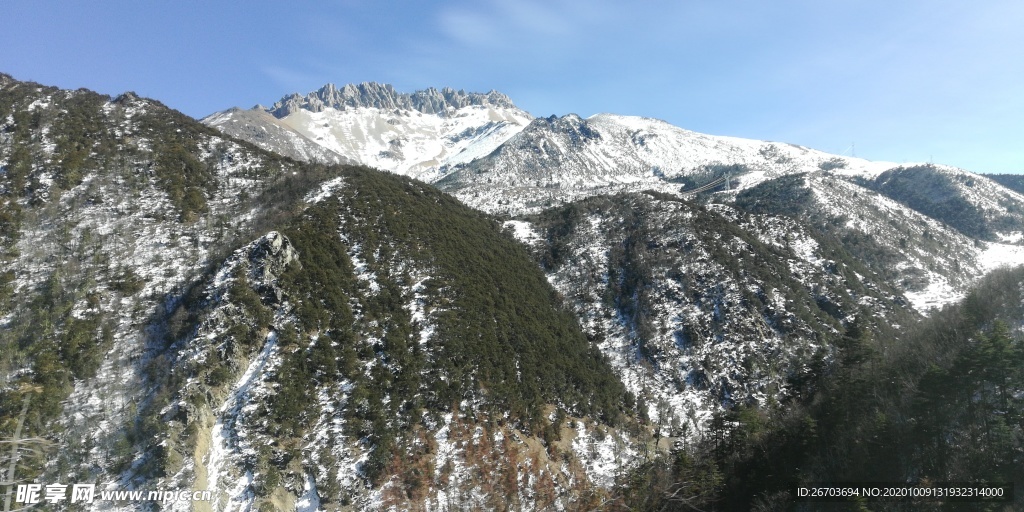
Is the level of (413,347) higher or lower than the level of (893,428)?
higher

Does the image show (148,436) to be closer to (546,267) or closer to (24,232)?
(24,232)

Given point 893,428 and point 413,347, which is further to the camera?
point 413,347

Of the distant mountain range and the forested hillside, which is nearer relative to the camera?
the forested hillside

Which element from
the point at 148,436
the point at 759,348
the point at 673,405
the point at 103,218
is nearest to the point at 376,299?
the point at 148,436

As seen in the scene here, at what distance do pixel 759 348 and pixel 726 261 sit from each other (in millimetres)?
15642

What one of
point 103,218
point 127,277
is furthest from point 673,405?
point 103,218

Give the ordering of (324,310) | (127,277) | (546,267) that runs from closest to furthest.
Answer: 1. (127,277)
2. (324,310)
3. (546,267)

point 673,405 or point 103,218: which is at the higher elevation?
point 103,218

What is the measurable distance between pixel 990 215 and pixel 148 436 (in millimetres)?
196780

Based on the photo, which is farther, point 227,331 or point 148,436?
point 227,331

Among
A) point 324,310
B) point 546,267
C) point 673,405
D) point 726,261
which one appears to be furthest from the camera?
point 546,267

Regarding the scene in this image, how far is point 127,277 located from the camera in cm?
3962

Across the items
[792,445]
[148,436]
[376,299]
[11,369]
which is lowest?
[792,445]

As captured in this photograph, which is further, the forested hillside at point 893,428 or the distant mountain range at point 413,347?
the distant mountain range at point 413,347
